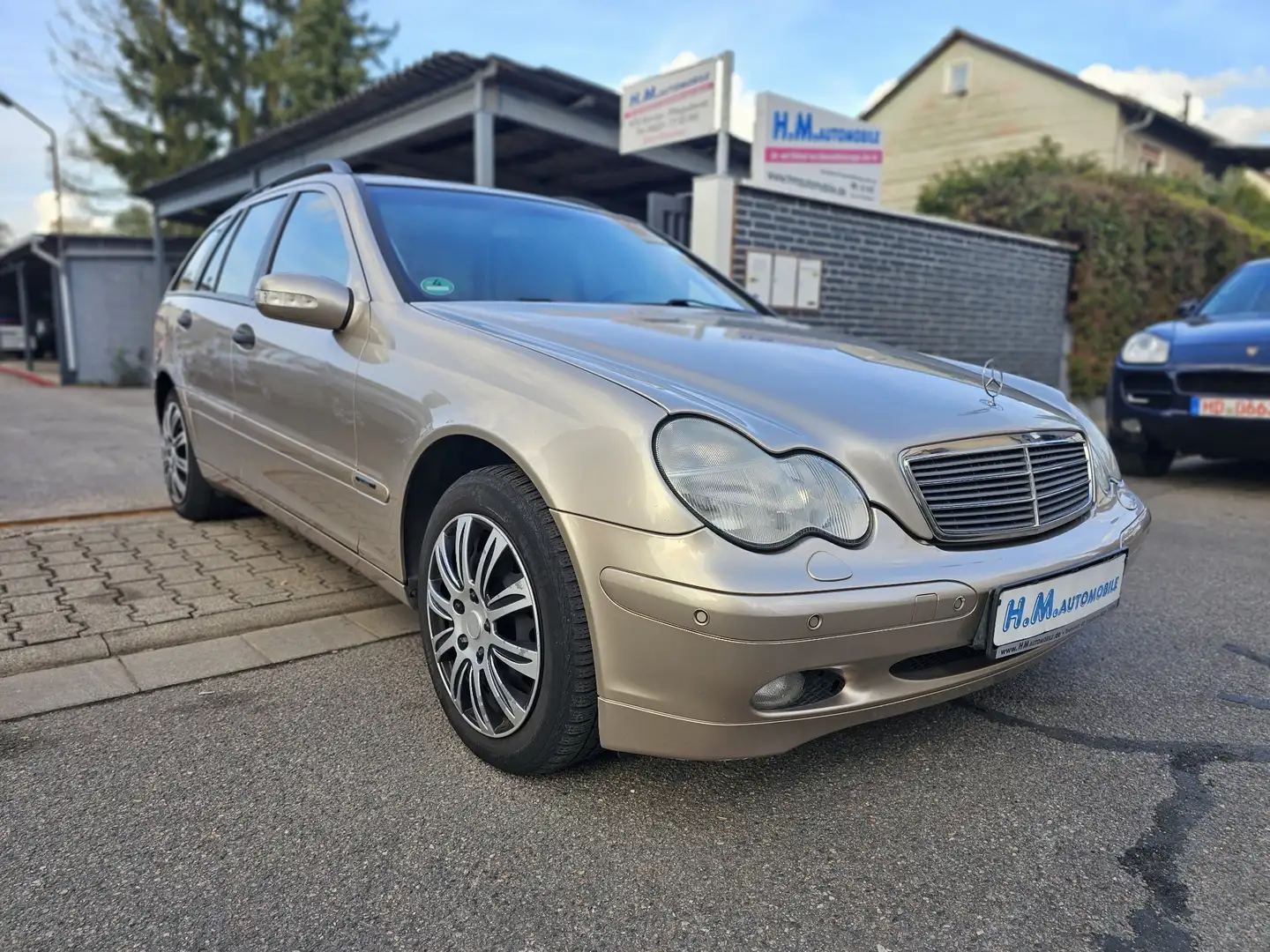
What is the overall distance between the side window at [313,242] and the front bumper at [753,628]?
64.0 inches

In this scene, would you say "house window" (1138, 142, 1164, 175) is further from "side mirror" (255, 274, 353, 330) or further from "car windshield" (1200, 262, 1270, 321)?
"side mirror" (255, 274, 353, 330)

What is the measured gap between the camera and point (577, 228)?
3.45m

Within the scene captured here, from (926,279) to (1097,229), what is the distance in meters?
3.39

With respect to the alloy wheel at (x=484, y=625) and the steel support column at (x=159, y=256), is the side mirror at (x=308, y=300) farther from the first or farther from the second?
the steel support column at (x=159, y=256)

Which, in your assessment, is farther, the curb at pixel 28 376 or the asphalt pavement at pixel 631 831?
the curb at pixel 28 376

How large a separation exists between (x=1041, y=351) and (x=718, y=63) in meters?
5.90

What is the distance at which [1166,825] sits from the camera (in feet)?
6.36

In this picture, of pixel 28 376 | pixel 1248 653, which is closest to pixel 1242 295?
Result: pixel 1248 653

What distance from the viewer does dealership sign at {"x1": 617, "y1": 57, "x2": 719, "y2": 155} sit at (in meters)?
6.99

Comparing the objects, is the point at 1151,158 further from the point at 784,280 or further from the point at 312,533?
the point at 312,533

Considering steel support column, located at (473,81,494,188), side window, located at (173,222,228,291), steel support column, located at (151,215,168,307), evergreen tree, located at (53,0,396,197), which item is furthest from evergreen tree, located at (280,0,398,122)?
side window, located at (173,222,228,291)

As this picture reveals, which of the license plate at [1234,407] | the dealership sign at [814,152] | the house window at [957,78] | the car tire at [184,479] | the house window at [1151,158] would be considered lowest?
the car tire at [184,479]

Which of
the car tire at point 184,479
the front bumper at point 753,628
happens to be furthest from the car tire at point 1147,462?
the car tire at point 184,479

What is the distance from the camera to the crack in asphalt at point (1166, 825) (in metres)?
1.59
